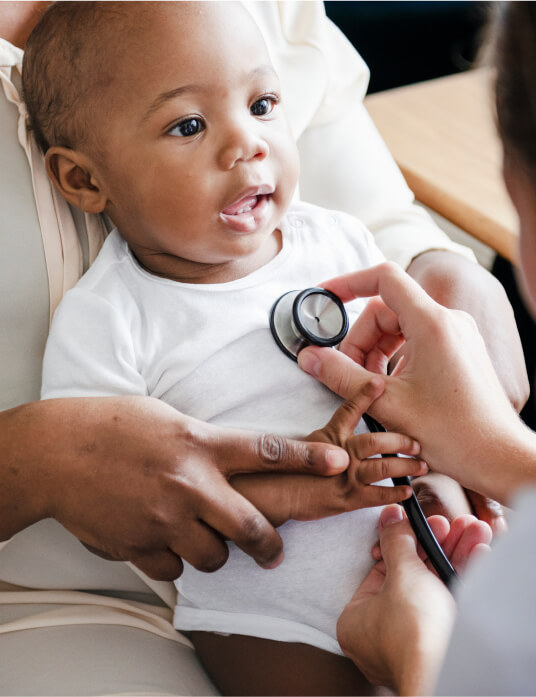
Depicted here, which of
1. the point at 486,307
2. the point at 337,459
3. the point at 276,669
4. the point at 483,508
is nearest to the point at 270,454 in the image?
the point at 337,459

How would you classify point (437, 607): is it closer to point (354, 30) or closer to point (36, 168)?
point (36, 168)

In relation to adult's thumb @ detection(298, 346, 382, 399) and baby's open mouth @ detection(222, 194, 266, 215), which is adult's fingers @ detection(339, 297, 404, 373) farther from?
baby's open mouth @ detection(222, 194, 266, 215)

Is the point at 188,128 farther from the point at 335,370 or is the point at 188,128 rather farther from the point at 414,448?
the point at 414,448

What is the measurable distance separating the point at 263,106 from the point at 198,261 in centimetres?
23

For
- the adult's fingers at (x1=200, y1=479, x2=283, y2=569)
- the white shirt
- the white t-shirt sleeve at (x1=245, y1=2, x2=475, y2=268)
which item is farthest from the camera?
the white t-shirt sleeve at (x1=245, y1=2, x2=475, y2=268)

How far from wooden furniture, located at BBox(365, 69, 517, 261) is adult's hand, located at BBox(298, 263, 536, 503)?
56cm

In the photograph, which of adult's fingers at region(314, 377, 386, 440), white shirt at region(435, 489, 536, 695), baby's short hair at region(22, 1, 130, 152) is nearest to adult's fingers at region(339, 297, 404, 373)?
adult's fingers at region(314, 377, 386, 440)

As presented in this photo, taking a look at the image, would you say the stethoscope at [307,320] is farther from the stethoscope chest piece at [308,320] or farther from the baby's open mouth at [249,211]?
the baby's open mouth at [249,211]

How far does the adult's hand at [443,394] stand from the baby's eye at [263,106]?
27cm

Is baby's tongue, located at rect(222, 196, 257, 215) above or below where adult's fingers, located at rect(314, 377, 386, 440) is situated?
above

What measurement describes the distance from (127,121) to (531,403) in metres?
1.21

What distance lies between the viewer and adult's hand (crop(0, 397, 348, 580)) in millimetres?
781

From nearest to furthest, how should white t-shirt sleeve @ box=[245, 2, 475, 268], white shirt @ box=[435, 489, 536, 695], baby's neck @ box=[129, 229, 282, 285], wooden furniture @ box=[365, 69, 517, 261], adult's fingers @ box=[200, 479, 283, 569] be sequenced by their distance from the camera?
white shirt @ box=[435, 489, 536, 695] < adult's fingers @ box=[200, 479, 283, 569] < baby's neck @ box=[129, 229, 282, 285] < white t-shirt sleeve @ box=[245, 2, 475, 268] < wooden furniture @ box=[365, 69, 517, 261]

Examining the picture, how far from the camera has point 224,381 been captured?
3.06ft
